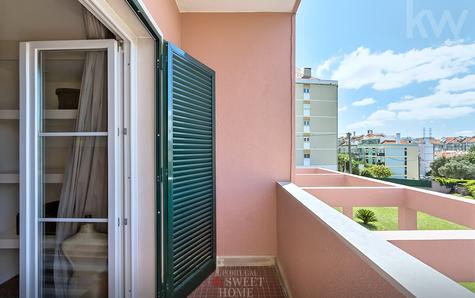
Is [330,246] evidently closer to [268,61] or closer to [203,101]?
[203,101]

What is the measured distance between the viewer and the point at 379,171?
5652 mm

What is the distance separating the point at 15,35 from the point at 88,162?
0.99 m

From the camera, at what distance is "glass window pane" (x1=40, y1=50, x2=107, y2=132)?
69.7 inches

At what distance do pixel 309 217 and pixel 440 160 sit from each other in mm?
1501

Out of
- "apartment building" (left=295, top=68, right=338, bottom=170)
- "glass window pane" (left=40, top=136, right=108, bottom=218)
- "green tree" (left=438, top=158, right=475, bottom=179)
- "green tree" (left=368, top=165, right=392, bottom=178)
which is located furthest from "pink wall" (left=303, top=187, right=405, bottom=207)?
"apartment building" (left=295, top=68, right=338, bottom=170)

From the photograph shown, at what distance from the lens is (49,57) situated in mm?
1763

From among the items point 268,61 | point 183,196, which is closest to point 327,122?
point 268,61

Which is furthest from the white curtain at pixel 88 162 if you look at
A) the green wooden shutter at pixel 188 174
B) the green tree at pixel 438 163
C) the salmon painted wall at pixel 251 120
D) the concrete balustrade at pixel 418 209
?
the green tree at pixel 438 163

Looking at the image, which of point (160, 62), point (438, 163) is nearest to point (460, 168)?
point (438, 163)

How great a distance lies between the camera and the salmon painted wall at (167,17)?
1902mm

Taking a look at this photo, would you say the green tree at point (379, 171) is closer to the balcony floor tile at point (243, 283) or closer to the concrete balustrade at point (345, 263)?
the balcony floor tile at point (243, 283)

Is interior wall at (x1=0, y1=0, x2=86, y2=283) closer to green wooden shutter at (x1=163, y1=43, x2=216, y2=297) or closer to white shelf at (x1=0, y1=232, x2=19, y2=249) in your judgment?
white shelf at (x1=0, y1=232, x2=19, y2=249)

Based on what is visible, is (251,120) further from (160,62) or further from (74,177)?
(74,177)

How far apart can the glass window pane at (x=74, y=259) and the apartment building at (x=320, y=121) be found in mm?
9310
